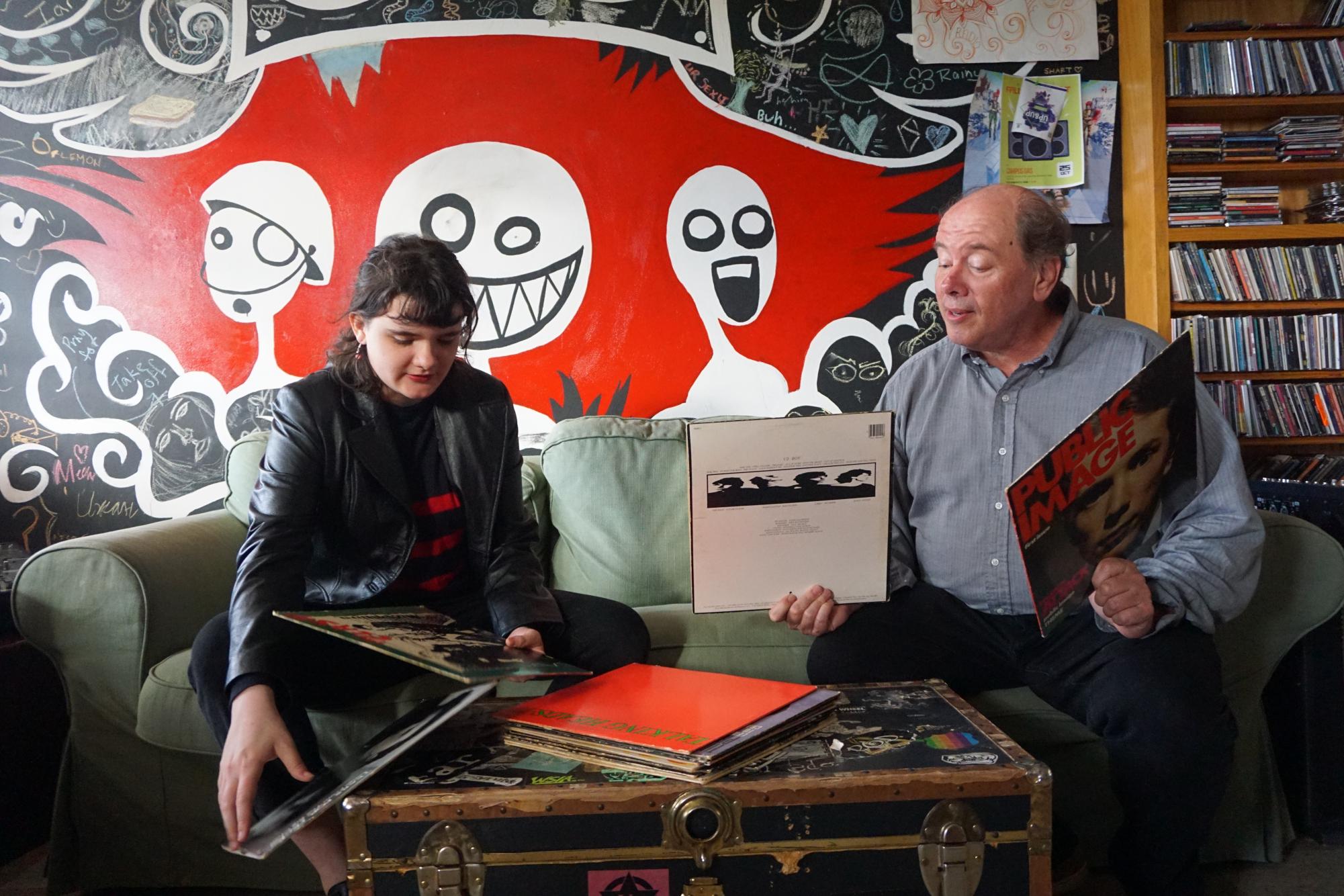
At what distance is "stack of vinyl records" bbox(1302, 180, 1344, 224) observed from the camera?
260 cm

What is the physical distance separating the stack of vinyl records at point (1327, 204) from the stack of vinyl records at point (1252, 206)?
120 millimetres

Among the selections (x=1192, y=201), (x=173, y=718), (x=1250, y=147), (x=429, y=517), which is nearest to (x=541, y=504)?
(x=429, y=517)

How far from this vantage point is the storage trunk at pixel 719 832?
98 centimetres

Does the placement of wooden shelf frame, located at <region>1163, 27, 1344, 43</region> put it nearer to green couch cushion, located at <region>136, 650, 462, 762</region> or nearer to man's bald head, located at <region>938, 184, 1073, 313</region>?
man's bald head, located at <region>938, 184, 1073, 313</region>

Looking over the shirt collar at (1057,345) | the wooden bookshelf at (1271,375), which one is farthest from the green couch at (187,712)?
the wooden bookshelf at (1271,375)

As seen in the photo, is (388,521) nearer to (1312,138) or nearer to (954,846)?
(954,846)

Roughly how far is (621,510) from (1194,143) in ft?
6.29

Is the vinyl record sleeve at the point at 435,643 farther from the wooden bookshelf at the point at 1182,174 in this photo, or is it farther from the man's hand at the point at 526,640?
the wooden bookshelf at the point at 1182,174

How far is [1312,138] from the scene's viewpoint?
2.60 meters

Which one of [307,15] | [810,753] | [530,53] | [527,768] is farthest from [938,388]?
[307,15]

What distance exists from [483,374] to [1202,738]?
1270 mm

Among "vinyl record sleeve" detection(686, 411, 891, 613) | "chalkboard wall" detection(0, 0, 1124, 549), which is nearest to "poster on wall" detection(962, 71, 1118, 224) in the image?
"chalkboard wall" detection(0, 0, 1124, 549)

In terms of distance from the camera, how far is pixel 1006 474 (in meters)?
1.56

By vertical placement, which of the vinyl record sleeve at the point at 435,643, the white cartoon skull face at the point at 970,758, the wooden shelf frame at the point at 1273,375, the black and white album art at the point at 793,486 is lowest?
the white cartoon skull face at the point at 970,758
